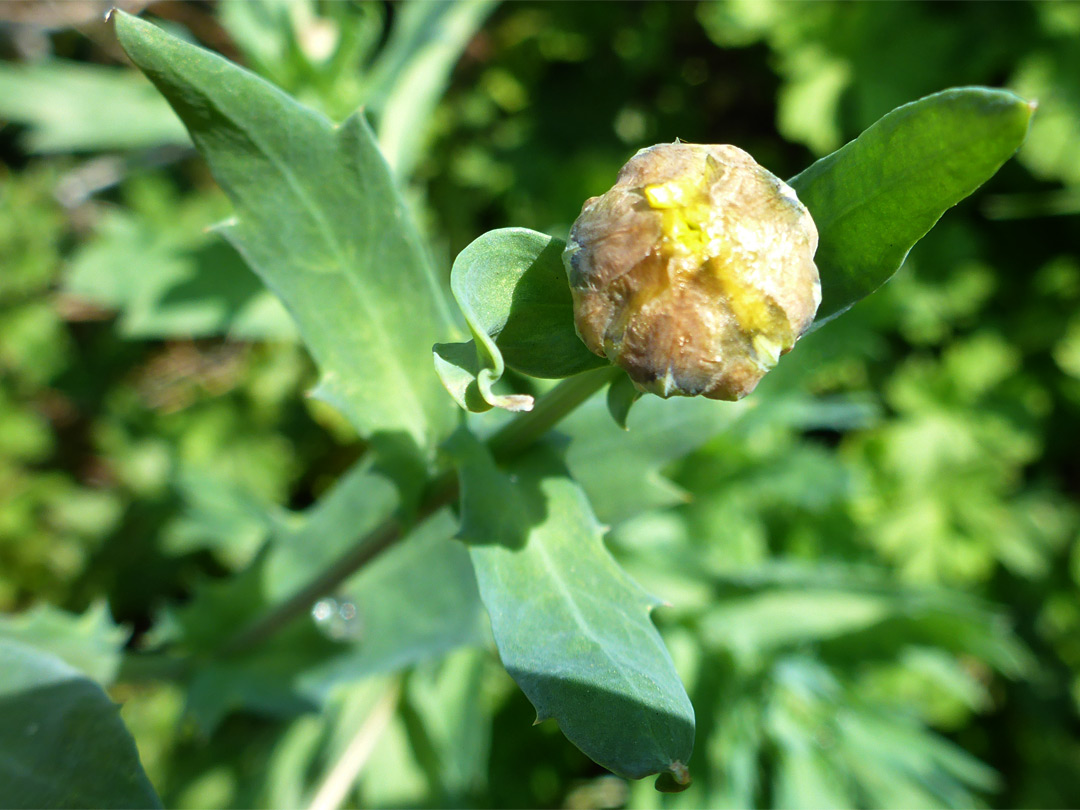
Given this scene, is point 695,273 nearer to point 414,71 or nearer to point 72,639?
point 72,639

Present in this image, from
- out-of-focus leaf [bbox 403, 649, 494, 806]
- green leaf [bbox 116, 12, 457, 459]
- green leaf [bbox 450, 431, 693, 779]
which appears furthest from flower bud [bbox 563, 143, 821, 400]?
out-of-focus leaf [bbox 403, 649, 494, 806]

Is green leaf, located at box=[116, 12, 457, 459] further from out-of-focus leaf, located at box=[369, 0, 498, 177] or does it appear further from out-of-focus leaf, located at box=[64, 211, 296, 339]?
out-of-focus leaf, located at box=[64, 211, 296, 339]

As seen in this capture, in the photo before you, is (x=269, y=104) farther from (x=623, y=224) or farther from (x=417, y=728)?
(x=417, y=728)

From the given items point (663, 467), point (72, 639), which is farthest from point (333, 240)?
point (663, 467)

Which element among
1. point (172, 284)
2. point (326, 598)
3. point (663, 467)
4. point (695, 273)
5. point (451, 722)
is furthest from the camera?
point (172, 284)

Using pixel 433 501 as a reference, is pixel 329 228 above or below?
above

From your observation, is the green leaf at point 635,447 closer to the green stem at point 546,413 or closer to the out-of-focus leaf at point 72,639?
the green stem at point 546,413

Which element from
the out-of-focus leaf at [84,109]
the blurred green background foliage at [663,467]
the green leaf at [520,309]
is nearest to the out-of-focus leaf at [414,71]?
the blurred green background foliage at [663,467]
